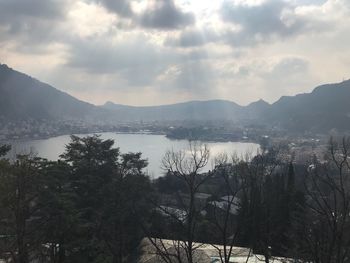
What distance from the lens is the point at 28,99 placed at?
104 m

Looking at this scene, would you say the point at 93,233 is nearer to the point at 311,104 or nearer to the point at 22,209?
the point at 22,209

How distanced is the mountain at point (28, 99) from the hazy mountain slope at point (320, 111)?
6403 centimetres

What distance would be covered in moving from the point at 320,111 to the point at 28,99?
73536 millimetres

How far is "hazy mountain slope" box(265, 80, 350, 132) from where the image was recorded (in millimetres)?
97581

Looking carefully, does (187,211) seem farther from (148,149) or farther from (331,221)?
(148,149)

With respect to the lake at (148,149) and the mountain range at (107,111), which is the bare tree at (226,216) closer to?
the lake at (148,149)

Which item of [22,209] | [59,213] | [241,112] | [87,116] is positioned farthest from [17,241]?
[241,112]

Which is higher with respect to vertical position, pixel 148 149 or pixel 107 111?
pixel 107 111

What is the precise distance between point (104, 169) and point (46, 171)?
153 inches

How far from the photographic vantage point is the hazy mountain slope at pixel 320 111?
9758 cm

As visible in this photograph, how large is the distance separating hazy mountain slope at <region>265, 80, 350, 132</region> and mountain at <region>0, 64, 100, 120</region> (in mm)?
64025

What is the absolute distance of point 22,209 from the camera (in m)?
9.05

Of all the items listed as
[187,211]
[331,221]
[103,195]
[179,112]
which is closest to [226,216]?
[187,211]

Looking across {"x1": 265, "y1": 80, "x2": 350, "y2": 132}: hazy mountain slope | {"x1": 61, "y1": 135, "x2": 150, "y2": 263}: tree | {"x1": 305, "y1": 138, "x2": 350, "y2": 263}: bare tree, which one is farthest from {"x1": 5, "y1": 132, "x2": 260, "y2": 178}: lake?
{"x1": 265, "y1": 80, "x2": 350, "y2": 132}: hazy mountain slope
